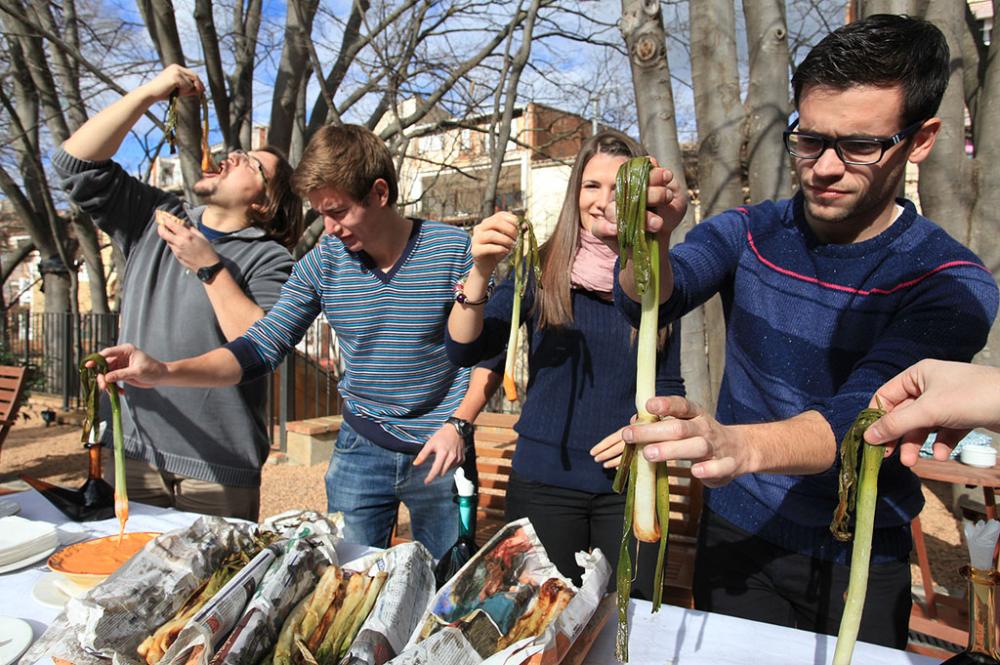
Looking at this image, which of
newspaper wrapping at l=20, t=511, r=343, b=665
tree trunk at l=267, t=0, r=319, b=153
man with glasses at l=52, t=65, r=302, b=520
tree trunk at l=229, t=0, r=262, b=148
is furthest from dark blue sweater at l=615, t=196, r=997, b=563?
tree trunk at l=229, t=0, r=262, b=148

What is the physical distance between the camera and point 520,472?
227 centimetres

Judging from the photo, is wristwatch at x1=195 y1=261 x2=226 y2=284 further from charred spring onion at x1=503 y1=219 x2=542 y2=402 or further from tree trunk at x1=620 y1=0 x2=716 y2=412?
tree trunk at x1=620 y1=0 x2=716 y2=412

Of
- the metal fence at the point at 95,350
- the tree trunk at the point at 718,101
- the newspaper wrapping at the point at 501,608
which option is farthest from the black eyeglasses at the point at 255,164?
the metal fence at the point at 95,350

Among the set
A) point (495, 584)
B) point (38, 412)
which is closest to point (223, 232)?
point (495, 584)

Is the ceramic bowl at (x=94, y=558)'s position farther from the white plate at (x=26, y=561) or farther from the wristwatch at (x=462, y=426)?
the wristwatch at (x=462, y=426)

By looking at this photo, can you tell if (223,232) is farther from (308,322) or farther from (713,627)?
(713,627)

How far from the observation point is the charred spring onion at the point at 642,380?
44.1 inches

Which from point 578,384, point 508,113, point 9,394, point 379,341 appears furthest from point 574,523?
point 9,394

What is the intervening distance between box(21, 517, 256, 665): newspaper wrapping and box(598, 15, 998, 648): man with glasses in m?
1.13

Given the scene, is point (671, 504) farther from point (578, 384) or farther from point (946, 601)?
point (578, 384)

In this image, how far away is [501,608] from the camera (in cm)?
139

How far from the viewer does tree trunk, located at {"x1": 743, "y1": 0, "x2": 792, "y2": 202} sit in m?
4.07

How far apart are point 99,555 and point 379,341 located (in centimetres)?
107

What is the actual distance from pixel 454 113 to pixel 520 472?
6663 millimetres
